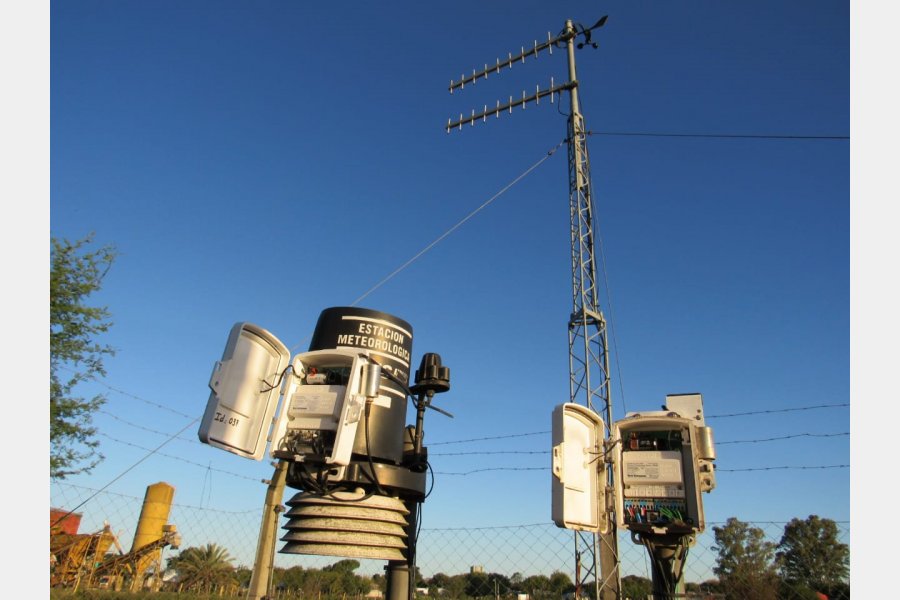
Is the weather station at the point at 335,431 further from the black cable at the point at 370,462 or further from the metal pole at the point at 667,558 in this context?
the metal pole at the point at 667,558

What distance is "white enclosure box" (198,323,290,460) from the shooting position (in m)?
4.23

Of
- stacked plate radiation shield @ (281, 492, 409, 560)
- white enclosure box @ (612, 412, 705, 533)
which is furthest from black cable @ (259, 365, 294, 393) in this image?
white enclosure box @ (612, 412, 705, 533)

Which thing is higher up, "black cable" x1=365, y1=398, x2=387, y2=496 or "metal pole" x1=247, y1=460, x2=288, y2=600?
"black cable" x1=365, y1=398, x2=387, y2=496

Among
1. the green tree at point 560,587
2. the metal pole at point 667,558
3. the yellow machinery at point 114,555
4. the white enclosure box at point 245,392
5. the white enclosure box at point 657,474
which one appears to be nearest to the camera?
the white enclosure box at point 245,392

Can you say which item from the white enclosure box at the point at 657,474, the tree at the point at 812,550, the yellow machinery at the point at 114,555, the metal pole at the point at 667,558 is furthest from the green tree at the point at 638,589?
the tree at the point at 812,550

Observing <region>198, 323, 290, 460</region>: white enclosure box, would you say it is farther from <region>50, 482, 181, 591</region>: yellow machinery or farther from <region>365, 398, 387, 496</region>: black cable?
<region>50, 482, 181, 591</region>: yellow machinery

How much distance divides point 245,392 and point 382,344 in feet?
5.88

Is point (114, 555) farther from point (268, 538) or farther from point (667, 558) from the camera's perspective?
point (667, 558)

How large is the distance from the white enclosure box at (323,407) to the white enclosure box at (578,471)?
1773mm

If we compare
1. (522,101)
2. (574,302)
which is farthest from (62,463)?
(522,101)

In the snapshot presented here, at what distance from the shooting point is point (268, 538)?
5246 mm

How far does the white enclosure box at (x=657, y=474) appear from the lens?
564cm

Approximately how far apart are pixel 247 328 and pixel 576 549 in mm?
10949

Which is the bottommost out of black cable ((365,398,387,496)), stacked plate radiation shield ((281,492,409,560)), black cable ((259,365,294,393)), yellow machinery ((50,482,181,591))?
yellow machinery ((50,482,181,591))
